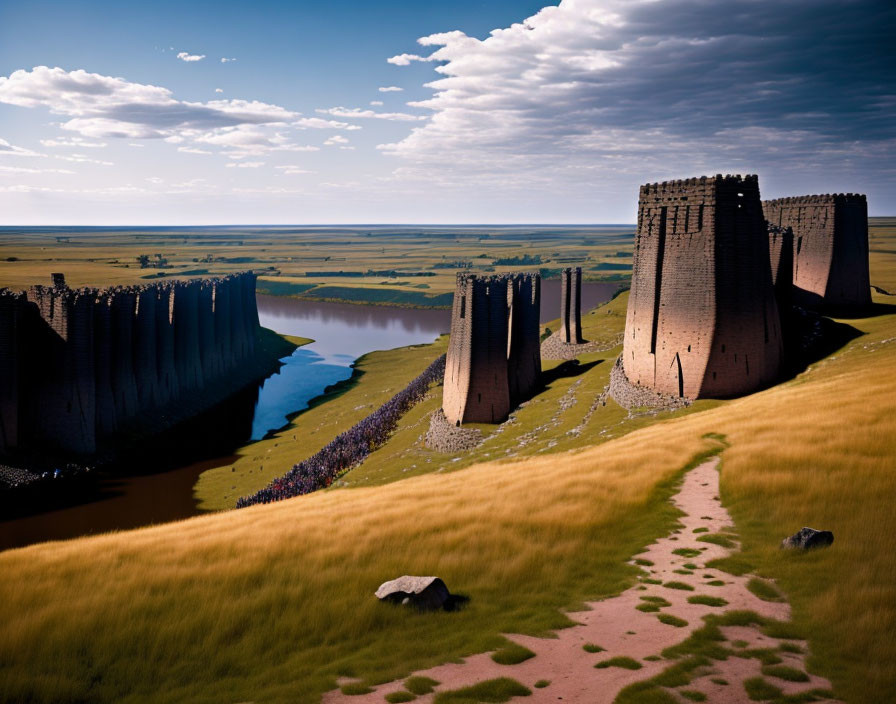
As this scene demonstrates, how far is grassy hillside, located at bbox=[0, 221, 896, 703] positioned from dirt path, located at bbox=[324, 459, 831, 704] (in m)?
0.54

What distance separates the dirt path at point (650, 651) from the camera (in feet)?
34.8

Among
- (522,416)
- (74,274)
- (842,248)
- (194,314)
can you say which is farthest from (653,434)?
(74,274)

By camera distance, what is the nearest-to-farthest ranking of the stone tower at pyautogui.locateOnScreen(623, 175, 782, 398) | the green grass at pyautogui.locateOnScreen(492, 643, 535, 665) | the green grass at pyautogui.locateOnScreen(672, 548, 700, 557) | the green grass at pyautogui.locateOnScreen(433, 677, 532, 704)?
1. the green grass at pyautogui.locateOnScreen(433, 677, 532, 704)
2. the green grass at pyautogui.locateOnScreen(492, 643, 535, 665)
3. the green grass at pyautogui.locateOnScreen(672, 548, 700, 557)
4. the stone tower at pyautogui.locateOnScreen(623, 175, 782, 398)

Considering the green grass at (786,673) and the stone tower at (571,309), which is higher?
the stone tower at (571,309)

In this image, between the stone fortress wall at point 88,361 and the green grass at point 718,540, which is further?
the stone fortress wall at point 88,361

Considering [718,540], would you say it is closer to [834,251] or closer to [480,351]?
[480,351]

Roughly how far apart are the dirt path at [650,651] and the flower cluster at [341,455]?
35161mm

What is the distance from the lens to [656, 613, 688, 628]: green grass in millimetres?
12828

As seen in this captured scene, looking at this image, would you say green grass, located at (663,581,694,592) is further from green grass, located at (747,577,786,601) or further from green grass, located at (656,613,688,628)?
green grass, located at (656,613,688,628)

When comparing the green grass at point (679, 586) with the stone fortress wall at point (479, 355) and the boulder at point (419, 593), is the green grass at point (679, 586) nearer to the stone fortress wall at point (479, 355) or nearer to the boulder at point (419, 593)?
the boulder at point (419, 593)

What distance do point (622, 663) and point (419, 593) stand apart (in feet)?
15.5

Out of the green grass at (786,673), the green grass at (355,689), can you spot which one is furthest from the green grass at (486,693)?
the green grass at (786,673)

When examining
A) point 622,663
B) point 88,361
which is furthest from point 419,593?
point 88,361

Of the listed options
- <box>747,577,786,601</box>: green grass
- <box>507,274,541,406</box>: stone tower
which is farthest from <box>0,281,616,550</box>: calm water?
<box>747,577,786,601</box>: green grass
